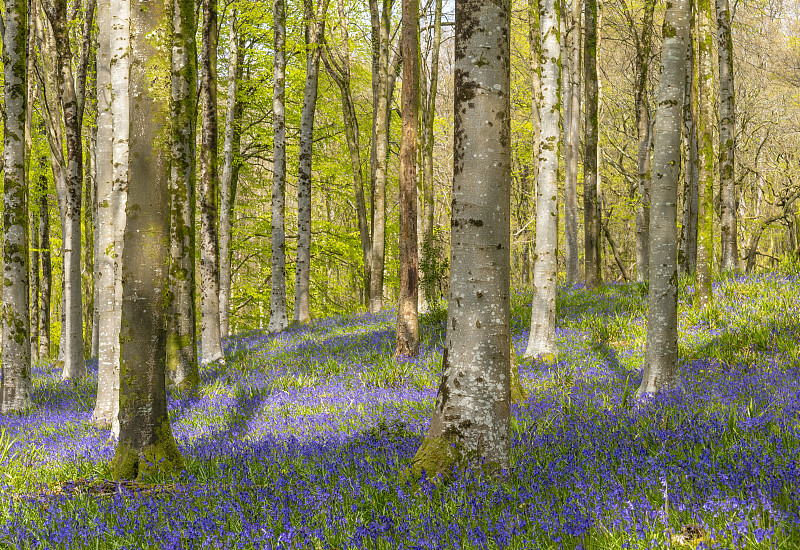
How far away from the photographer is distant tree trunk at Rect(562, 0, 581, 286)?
15484mm

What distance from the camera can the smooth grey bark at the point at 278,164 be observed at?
1410cm

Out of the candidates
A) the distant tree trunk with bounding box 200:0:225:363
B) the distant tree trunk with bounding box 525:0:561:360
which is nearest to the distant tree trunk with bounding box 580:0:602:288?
the distant tree trunk with bounding box 525:0:561:360

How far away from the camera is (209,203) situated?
11547 millimetres

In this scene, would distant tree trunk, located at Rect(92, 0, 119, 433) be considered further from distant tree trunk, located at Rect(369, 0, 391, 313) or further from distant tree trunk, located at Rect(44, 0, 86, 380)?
distant tree trunk, located at Rect(369, 0, 391, 313)

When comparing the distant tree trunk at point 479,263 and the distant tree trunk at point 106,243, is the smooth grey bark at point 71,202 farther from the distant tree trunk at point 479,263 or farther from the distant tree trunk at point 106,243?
the distant tree trunk at point 479,263

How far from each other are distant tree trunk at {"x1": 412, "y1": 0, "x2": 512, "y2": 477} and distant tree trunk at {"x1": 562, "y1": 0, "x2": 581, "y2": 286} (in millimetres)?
11519

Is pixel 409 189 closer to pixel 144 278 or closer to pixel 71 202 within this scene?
pixel 144 278

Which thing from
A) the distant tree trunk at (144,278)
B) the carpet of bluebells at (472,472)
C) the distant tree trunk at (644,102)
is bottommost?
the carpet of bluebells at (472,472)

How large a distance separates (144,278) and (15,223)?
579 cm

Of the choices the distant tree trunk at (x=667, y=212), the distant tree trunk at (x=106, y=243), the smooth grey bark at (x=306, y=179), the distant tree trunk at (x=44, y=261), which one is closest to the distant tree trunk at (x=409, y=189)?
the distant tree trunk at (x=667, y=212)

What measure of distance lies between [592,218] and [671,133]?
8.63 meters

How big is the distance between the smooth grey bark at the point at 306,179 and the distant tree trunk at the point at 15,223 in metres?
7.12

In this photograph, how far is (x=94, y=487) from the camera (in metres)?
4.54

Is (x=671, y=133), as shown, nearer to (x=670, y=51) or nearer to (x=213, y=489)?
(x=670, y=51)
